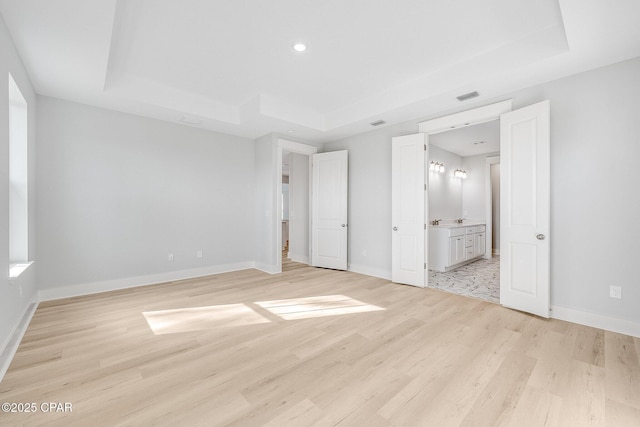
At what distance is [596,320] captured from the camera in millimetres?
2824

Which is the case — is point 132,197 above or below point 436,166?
below

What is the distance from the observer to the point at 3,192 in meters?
2.18

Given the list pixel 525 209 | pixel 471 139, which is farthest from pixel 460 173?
pixel 525 209

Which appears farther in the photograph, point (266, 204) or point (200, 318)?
point (266, 204)

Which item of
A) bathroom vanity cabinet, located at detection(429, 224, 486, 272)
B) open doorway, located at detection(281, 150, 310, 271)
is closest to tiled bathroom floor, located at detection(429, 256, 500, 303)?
bathroom vanity cabinet, located at detection(429, 224, 486, 272)

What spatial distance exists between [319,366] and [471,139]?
572cm

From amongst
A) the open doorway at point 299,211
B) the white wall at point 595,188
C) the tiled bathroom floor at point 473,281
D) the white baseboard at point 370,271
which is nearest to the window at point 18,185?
the open doorway at point 299,211

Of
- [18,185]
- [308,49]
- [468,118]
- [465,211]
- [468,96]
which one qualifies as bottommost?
[465,211]

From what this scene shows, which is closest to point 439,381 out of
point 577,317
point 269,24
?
point 577,317

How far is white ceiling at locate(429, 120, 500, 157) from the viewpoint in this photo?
5.25 meters

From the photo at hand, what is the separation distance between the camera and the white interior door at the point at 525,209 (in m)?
3.05

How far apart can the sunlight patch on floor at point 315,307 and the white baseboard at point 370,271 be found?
53.0 inches

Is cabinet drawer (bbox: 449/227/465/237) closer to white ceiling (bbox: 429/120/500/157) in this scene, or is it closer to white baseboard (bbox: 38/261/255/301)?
white ceiling (bbox: 429/120/500/157)

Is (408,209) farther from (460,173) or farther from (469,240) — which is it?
(460,173)
